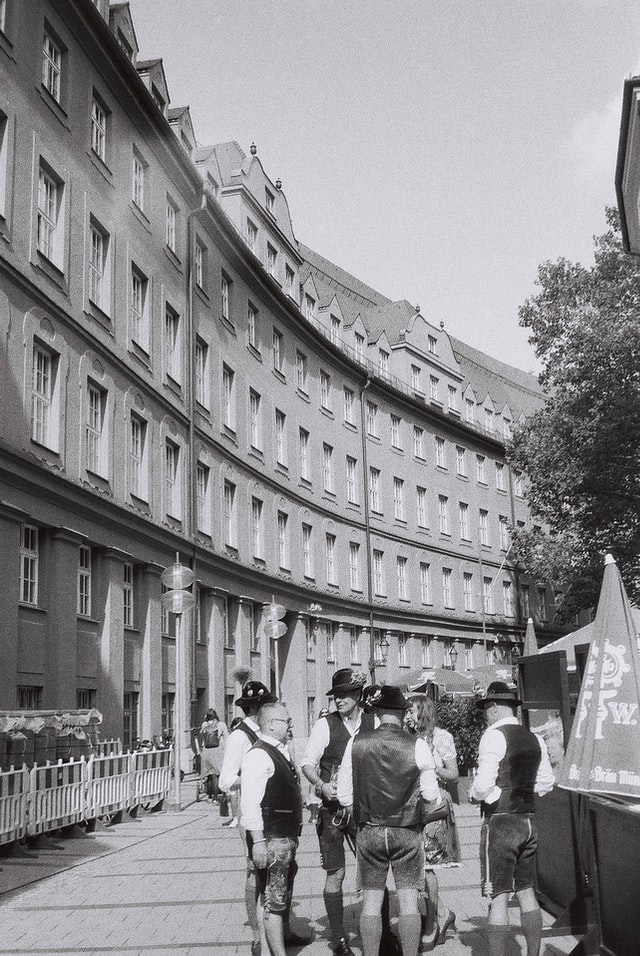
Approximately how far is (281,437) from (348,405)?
295 inches

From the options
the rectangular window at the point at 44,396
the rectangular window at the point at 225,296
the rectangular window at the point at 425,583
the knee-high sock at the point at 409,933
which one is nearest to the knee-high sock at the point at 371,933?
the knee-high sock at the point at 409,933

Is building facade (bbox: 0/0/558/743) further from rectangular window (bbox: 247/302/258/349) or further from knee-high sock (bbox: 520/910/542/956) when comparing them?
knee-high sock (bbox: 520/910/542/956)

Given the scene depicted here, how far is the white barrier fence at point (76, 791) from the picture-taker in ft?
43.9

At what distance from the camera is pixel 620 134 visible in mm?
20688

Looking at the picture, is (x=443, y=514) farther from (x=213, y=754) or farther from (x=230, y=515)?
(x=213, y=754)

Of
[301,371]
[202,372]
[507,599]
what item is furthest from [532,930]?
[507,599]

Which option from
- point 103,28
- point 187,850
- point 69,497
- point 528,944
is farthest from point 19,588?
point 528,944

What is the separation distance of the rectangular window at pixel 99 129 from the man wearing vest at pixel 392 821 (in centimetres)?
2083

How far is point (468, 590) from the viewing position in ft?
178

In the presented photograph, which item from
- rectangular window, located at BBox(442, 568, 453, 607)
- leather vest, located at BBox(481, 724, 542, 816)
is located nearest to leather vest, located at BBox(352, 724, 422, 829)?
leather vest, located at BBox(481, 724, 542, 816)

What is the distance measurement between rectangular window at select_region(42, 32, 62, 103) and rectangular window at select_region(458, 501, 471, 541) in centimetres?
3487

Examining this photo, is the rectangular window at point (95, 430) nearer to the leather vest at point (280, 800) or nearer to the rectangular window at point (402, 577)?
the leather vest at point (280, 800)

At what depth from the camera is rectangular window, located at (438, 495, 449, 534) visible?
5259 centimetres

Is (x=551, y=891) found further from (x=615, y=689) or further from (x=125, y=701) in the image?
(x=125, y=701)
